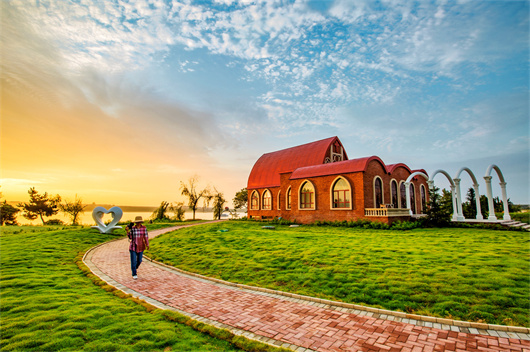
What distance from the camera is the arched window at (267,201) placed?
31725 mm

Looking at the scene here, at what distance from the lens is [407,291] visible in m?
6.13

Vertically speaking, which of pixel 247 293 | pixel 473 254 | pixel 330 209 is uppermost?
pixel 330 209

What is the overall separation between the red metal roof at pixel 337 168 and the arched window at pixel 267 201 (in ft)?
24.4

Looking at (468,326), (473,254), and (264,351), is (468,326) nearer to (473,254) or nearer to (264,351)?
(264,351)

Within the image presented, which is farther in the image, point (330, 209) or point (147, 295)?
point (330, 209)

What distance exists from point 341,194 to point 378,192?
10.6ft

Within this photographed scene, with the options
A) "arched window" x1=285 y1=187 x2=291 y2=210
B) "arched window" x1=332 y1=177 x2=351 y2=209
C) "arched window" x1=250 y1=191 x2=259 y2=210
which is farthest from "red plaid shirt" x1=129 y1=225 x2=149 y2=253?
"arched window" x1=250 y1=191 x2=259 y2=210

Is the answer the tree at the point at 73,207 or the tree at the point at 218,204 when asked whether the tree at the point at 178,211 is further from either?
the tree at the point at 73,207

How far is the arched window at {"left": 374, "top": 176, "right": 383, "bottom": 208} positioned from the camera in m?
21.2

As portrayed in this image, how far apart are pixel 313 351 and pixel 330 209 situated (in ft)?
59.9

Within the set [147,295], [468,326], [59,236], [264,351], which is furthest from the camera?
[59,236]

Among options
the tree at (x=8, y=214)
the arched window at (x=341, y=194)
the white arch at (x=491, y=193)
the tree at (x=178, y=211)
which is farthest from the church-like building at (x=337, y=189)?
the tree at (x=8, y=214)

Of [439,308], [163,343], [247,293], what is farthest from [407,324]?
[163,343]

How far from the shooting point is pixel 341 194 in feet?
69.7
